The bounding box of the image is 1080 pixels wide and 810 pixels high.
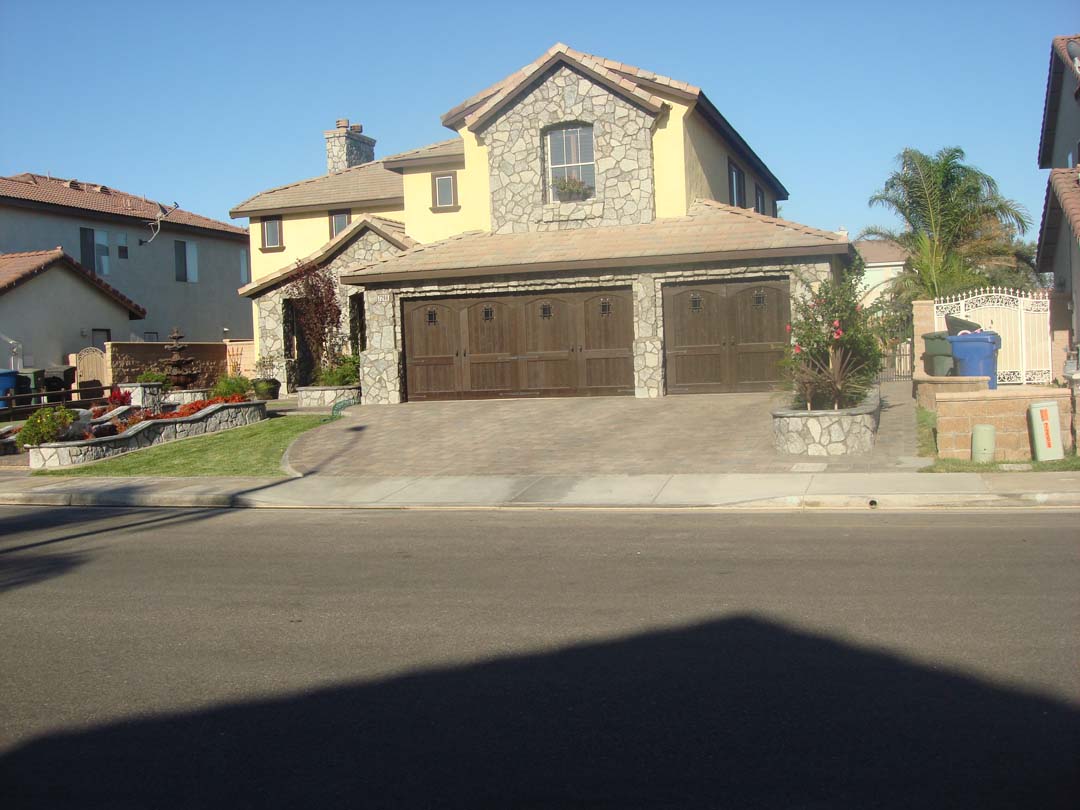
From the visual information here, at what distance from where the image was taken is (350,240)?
1260 inches

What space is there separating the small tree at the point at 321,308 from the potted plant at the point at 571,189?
28.5 ft

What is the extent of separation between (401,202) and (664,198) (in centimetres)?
1207

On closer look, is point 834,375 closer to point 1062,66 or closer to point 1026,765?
point 1026,765

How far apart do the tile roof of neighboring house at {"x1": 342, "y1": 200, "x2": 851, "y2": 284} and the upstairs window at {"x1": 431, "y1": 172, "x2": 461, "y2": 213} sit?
4470mm

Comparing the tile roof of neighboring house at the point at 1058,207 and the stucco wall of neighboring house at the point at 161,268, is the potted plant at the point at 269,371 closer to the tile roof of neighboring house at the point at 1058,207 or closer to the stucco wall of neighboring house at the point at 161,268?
the stucco wall of neighboring house at the point at 161,268

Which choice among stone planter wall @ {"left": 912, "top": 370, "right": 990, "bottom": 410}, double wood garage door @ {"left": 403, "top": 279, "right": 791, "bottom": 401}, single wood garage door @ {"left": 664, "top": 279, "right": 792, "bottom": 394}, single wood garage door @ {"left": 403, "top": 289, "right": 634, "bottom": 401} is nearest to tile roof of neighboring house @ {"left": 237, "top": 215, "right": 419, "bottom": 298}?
single wood garage door @ {"left": 403, "top": 289, "right": 634, "bottom": 401}

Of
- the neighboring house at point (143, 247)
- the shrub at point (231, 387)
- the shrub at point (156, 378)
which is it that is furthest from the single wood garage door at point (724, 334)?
the neighboring house at point (143, 247)

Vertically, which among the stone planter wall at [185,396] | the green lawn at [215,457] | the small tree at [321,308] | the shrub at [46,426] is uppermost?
the small tree at [321,308]

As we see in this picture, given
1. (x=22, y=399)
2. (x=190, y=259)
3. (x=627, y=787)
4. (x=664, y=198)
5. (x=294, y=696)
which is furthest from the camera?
(x=190, y=259)

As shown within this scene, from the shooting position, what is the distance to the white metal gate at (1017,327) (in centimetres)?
2461

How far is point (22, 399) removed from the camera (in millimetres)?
28875

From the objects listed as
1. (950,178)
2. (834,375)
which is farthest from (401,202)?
(834,375)

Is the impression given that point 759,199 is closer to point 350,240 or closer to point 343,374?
point 350,240

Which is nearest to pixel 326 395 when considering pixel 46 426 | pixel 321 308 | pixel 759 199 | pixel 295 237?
pixel 321 308
